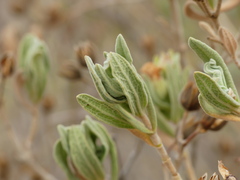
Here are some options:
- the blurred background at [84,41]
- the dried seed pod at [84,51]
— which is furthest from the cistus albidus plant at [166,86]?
the blurred background at [84,41]

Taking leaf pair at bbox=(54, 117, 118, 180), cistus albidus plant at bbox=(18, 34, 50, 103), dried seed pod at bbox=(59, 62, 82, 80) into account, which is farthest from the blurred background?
leaf pair at bbox=(54, 117, 118, 180)

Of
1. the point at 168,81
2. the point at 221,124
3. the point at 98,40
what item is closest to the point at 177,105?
the point at 168,81

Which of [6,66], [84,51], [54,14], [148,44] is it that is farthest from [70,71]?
[54,14]

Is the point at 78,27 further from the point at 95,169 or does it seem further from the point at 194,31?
the point at 95,169

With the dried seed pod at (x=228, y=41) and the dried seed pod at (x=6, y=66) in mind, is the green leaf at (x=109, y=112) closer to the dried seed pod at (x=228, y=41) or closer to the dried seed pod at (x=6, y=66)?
the dried seed pod at (x=228, y=41)

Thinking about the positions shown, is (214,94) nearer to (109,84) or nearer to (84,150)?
(109,84)

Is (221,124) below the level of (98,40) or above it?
below
